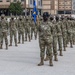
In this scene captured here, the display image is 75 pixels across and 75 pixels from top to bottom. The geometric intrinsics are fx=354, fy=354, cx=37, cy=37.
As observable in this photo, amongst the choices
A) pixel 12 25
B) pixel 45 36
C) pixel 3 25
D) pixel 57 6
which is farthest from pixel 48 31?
pixel 57 6

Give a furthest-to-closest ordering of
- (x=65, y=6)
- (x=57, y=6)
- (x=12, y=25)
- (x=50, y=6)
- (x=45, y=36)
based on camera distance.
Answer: (x=65, y=6) → (x=57, y=6) → (x=50, y=6) → (x=12, y=25) → (x=45, y=36)

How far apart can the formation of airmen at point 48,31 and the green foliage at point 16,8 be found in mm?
68514

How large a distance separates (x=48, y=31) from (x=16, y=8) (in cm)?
8313

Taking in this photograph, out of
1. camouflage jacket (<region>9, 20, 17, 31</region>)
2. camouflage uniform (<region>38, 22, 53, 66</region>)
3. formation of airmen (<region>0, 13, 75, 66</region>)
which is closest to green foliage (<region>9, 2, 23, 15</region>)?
formation of airmen (<region>0, 13, 75, 66</region>)

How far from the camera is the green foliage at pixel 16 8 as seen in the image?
93375 millimetres

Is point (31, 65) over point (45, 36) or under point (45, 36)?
under

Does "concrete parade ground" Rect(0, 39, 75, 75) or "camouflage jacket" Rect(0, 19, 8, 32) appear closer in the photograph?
"concrete parade ground" Rect(0, 39, 75, 75)

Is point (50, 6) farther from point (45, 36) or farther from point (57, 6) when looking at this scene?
point (45, 36)

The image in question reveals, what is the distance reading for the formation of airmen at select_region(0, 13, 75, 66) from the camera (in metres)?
12.2

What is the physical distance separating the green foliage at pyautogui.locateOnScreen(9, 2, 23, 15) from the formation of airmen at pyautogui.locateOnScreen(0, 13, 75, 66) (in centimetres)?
6851

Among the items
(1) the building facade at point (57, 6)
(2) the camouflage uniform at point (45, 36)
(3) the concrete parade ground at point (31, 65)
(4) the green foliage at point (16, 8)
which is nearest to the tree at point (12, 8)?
(4) the green foliage at point (16, 8)

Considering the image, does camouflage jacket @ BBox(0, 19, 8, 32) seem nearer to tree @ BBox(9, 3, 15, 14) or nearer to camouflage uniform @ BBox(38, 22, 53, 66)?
camouflage uniform @ BBox(38, 22, 53, 66)

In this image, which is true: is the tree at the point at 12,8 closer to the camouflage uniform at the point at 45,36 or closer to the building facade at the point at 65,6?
the building facade at the point at 65,6

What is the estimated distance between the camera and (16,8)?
94.8 m
